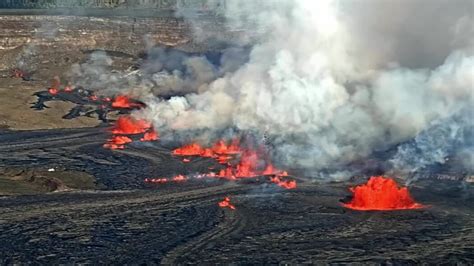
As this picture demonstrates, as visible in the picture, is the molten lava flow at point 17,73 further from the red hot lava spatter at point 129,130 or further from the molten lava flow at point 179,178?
the molten lava flow at point 179,178

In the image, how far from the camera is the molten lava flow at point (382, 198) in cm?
3195

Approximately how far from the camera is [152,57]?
276 feet

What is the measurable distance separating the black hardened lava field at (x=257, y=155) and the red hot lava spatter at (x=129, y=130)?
0.22 m

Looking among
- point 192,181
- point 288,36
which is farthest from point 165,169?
point 288,36

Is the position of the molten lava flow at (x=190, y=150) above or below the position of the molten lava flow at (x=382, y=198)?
above

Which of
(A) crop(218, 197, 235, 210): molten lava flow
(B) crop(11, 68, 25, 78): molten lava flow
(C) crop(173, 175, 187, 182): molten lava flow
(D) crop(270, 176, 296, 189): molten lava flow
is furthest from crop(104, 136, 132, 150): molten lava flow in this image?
(B) crop(11, 68, 25, 78): molten lava flow

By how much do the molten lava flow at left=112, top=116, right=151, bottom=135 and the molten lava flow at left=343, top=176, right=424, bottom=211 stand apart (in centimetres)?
2836

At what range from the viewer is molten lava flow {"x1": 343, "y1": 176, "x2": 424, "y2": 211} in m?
32.0

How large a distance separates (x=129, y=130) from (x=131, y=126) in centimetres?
51

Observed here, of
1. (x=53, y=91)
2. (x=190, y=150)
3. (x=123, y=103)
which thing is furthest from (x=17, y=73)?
(x=190, y=150)

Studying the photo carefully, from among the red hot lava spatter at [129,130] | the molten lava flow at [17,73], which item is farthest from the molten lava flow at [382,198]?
the molten lava flow at [17,73]

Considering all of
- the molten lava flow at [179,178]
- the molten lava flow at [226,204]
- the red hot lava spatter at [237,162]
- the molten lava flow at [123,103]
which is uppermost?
the molten lava flow at [123,103]

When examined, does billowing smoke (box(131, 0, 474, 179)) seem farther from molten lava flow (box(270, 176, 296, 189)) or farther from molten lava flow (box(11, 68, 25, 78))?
molten lava flow (box(11, 68, 25, 78))

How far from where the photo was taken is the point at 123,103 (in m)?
68.9
